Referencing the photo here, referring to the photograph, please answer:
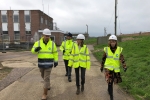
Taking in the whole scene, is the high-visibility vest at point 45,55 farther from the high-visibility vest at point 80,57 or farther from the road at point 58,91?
the road at point 58,91

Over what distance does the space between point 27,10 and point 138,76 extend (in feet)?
129

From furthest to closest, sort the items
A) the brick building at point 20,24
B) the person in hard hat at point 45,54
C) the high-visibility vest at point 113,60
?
1. the brick building at point 20,24
2. the person in hard hat at point 45,54
3. the high-visibility vest at point 113,60

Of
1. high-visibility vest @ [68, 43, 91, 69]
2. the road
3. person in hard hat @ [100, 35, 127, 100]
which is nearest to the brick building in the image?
the road

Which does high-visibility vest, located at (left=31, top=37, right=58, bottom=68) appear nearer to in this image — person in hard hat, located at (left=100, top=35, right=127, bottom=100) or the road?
the road

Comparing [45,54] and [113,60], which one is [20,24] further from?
[113,60]

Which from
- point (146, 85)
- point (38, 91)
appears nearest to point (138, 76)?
point (146, 85)

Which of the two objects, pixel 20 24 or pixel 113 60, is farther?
pixel 20 24

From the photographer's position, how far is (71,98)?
5.39 meters

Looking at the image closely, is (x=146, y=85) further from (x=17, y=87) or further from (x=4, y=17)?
(x=4, y=17)

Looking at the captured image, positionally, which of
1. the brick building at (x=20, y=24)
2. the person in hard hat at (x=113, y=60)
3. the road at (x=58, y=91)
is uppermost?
the brick building at (x=20, y=24)

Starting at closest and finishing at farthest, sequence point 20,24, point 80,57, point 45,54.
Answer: point 45,54, point 80,57, point 20,24

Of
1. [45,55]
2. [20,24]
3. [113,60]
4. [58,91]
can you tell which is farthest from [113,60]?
[20,24]

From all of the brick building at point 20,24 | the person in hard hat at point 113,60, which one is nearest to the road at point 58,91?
the person in hard hat at point 113,60

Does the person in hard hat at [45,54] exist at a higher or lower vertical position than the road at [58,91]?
higher
